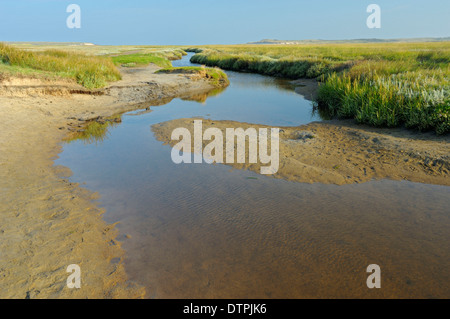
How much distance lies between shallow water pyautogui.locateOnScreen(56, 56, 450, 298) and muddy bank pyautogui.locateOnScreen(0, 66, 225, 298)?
0.28 meters

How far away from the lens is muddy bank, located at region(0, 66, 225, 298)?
10.8ft

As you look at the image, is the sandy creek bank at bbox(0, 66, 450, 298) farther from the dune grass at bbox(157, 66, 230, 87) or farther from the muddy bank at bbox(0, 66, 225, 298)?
the dune grass at bbox(157, 66, 230, 87)

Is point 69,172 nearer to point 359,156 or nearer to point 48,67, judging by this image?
point 359,156

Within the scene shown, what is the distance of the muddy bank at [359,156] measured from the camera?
21.1ft

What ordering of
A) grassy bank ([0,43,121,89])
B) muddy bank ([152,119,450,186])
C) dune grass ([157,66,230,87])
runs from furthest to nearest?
1. dune grass ([157,66,230,87])
2. grassy bank ([0,43,121,89])
3. muddy bank ([152,119,450,186])

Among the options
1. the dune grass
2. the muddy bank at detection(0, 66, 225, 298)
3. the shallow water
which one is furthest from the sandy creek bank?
the dune grass

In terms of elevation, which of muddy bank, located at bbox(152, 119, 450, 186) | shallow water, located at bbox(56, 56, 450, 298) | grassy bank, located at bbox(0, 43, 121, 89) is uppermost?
grassy bank, located at bbox(0, 43, 121, 89)

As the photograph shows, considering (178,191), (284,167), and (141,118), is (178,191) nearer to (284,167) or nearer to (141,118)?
(284,167)

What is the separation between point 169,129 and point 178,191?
4345 mm

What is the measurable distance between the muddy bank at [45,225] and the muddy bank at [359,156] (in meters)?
3.35

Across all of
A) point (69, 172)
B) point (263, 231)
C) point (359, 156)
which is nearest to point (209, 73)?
point (359, 156)

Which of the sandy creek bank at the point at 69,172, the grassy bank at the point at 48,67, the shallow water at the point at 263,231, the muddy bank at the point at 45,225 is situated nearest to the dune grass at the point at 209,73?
the grassy bank at the point at 48,67

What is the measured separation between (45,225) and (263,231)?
3210 mm

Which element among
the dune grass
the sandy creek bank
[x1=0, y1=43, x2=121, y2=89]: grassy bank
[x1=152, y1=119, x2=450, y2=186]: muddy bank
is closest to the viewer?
the sandy creek bank
